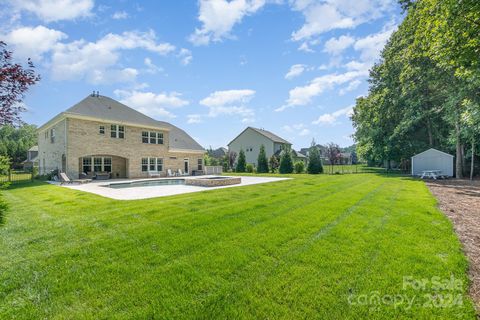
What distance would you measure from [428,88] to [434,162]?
7.87 meters

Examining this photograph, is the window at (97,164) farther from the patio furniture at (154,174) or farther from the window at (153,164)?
the window at (153,164)

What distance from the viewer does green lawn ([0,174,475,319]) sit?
265cm

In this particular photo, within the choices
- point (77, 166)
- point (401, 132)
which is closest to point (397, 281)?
point (77, 166)

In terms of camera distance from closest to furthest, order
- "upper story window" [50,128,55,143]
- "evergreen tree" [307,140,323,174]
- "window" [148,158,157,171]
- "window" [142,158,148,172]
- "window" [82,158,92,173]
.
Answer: "window" [82,158,92,173], "upper story window" [50,128,55,143], "window" [142,158,148,172], "window" [148,158,157,171], "evergreen tree" [307,140,323,174]

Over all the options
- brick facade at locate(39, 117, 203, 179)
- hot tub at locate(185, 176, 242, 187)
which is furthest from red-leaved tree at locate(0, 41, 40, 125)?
brick facade at locate(39, 117, 203, 179)

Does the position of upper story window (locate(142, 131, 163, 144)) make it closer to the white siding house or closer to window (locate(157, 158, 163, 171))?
window (locate(157, 158, 163, 171))

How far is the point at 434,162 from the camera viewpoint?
2253 centimetres

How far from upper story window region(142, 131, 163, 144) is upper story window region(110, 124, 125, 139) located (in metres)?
2.10

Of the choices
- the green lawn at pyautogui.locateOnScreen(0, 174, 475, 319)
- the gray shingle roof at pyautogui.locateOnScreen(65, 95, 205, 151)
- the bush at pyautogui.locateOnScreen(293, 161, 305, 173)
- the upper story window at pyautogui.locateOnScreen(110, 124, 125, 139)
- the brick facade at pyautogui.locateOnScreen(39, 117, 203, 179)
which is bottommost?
the green lawn at pyautogui.locateOnScreen(0, 174, 475, 319)

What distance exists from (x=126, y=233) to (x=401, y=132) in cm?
Answer: 2906

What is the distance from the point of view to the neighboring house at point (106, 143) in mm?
18250

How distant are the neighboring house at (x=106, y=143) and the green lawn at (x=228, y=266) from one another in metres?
14.2

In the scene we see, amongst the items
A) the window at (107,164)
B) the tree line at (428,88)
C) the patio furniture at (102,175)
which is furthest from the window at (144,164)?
the tree line at (428,88)

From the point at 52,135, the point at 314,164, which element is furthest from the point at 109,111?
the point at 314,164
